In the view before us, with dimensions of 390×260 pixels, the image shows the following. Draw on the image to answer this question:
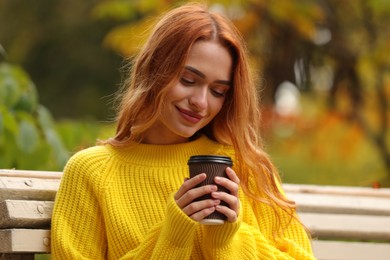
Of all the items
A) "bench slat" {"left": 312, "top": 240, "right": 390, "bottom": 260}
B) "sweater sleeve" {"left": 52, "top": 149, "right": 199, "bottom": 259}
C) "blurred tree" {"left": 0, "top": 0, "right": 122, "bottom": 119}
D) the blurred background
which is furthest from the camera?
"blurred tree" {"left": 0, "top": 0, "right": 122, "bottom": 119}

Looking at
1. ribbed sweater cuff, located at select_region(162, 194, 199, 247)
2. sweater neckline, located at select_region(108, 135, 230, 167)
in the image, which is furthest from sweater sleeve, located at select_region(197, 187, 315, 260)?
sweater neckline, located at select_region(108, 135, 230, 167)

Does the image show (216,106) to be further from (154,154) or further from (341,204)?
(341,204)

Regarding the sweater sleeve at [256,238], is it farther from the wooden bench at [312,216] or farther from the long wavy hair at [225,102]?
the wooden bench at [312,216]

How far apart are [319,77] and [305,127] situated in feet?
4.85

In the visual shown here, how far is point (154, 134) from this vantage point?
3609mm

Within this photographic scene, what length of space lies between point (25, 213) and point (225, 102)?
76 cm

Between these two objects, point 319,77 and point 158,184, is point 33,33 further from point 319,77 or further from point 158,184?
point 158,184

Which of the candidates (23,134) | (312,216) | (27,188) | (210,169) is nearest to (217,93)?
(210,169)

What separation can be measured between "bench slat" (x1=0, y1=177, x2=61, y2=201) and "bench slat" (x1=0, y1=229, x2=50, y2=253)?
12cm

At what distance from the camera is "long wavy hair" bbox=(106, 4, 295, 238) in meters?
3.44

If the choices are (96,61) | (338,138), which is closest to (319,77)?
(338,138)

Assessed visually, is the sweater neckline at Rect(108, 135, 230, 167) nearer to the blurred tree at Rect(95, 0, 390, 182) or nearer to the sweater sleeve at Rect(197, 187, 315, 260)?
the sweater sleeve at Rect(197, 187, 315, 260)

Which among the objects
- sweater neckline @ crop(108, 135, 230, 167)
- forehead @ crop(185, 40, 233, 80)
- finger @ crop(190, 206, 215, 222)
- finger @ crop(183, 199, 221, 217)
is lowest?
finger @ crop(190, 206, 215, 222)

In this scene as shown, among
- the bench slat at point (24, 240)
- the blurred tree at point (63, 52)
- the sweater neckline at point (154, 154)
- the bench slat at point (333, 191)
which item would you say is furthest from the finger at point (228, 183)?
the blurred tree at point (63, 52)
